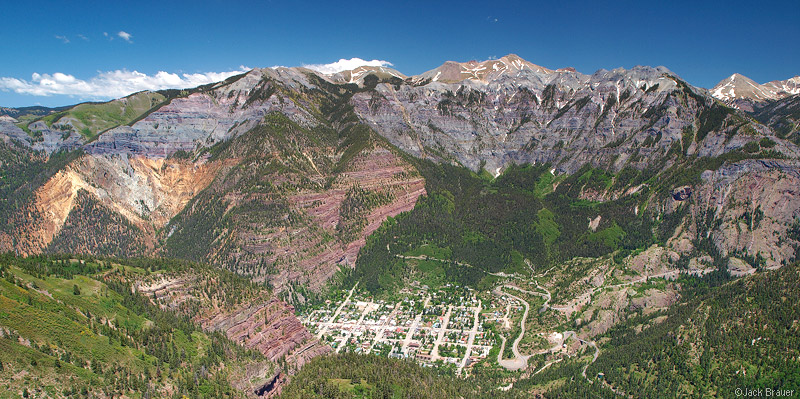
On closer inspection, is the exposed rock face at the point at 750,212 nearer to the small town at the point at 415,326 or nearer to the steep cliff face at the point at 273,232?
the small town at the point at 415,326

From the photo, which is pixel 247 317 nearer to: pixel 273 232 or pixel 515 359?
pixel 515 359

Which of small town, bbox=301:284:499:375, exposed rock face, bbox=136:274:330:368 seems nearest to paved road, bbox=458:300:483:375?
small town, bbox=301:284:499:375

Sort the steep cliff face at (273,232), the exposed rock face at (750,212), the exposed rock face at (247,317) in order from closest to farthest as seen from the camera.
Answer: the exposed rock face at (247,317), the steep cliff face at (273,232), the exposed rock face at (750,212)

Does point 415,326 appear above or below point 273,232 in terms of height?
below

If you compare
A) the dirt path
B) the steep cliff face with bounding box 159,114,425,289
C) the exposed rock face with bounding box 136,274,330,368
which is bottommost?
the dirt path

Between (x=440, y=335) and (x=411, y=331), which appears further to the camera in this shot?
(x=411, y=331)

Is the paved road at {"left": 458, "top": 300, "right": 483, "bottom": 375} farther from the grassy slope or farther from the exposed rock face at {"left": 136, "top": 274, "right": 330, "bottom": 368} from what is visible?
the grassy slope

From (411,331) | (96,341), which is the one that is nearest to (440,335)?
(411,331)

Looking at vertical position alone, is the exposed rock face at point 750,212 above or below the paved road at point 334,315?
above

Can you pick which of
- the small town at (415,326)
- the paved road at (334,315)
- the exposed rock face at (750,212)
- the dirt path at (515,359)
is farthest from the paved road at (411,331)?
the exposed rock face at (750,212)
